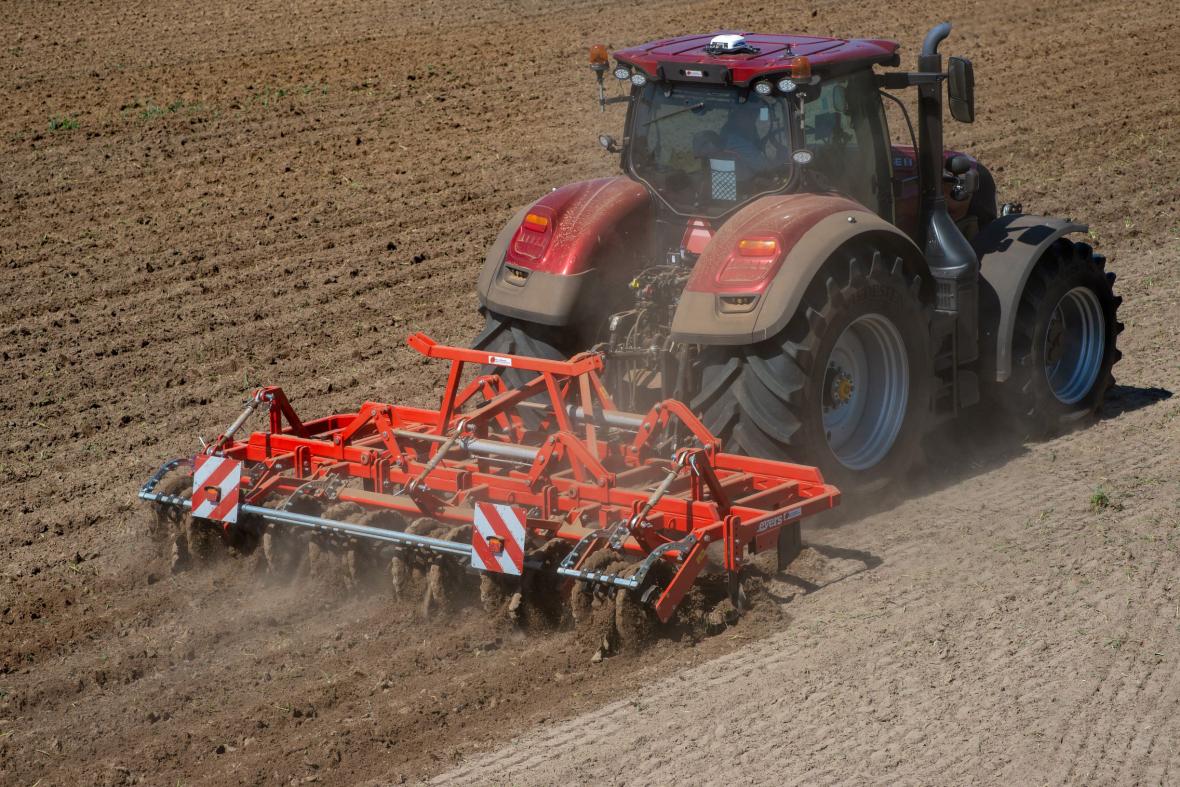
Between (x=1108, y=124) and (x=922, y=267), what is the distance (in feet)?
30.4

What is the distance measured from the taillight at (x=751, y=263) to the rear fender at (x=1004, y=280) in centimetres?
160

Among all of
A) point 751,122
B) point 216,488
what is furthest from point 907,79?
point 216,488

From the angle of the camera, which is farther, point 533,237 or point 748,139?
point 533,237

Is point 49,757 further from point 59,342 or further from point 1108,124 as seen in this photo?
point 1108,124

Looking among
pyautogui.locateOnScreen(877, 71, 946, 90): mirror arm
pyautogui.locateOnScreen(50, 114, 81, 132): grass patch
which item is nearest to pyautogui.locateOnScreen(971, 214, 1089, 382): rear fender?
pyautogui.locateOnScreen(877, 71, 946, 90): mirror arm

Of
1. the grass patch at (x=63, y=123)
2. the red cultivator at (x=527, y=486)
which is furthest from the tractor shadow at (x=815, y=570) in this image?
the grass patch at (x=63, y=123)

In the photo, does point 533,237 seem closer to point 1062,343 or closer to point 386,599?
point 386,599

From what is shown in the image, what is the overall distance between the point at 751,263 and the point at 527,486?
134 centimetres

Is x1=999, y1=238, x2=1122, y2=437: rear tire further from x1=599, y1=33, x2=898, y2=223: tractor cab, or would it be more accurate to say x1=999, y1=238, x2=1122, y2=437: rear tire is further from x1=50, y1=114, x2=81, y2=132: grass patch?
x1=50, y1=114, x2=81, y2=132: grass patch

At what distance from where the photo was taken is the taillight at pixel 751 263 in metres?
6.60

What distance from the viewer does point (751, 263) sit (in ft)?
21.8

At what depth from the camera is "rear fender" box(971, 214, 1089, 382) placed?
A: 7.69 m

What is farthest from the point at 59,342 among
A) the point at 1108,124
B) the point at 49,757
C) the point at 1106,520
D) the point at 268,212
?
the point at 1108,124

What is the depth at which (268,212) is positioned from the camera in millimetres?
12828
